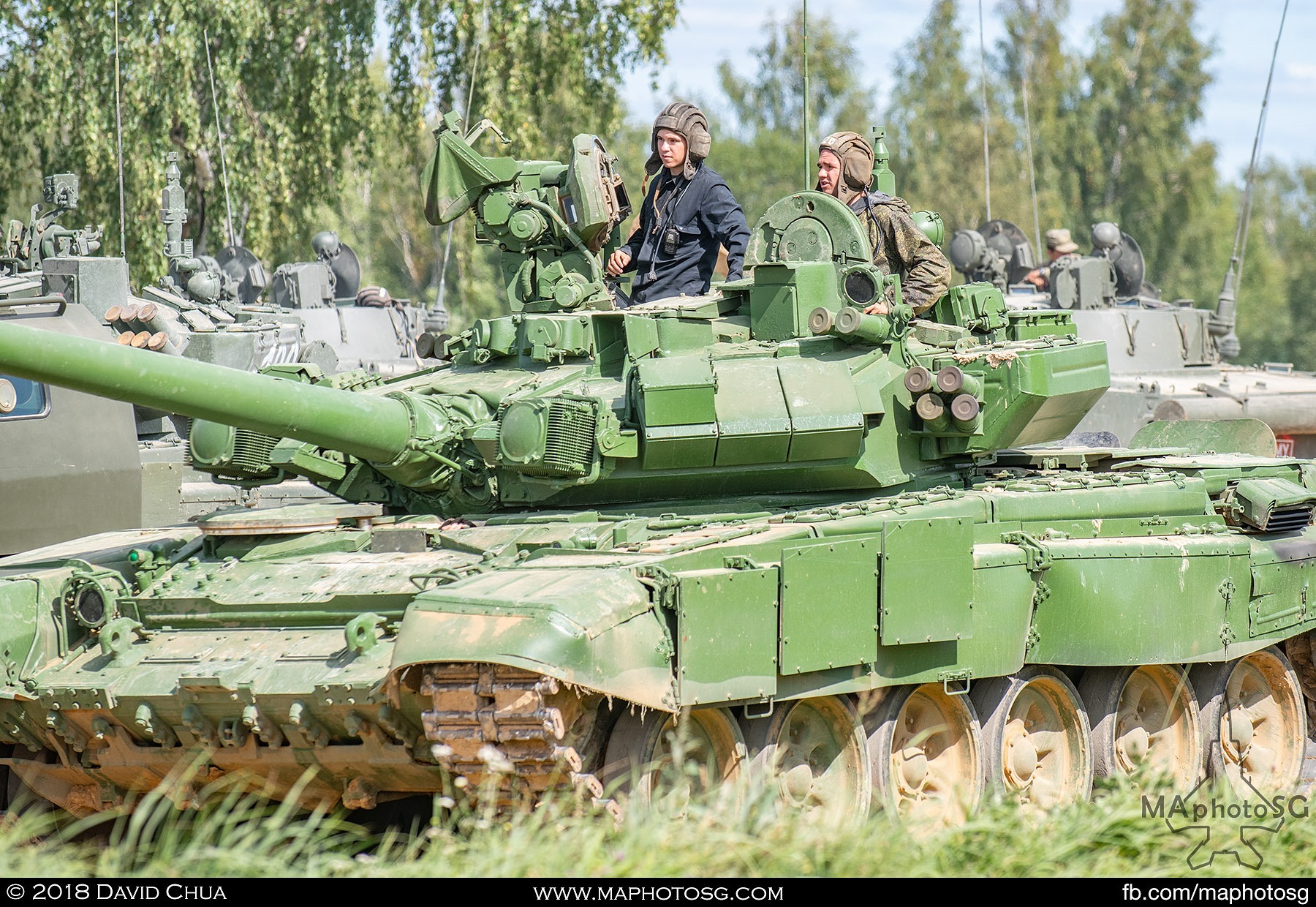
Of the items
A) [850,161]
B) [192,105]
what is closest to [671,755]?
[850,161]

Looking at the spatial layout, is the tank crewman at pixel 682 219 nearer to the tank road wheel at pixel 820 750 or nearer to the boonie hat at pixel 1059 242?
the tank road wheel at pixel 820 750

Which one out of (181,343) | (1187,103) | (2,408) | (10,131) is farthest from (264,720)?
(1187,103)

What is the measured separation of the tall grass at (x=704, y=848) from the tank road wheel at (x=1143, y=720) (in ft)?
7.46

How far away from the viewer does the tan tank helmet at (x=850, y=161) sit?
11430 mm

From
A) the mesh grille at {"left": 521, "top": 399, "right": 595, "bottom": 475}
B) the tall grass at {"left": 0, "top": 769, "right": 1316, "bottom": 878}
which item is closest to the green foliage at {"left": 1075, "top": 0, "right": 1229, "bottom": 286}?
the mesh grille at {"left": 521, "top": 399, "right": 595, "bottom": 475}

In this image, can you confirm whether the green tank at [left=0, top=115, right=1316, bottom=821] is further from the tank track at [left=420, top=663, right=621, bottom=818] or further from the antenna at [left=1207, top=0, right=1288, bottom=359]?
the antenna at [left=1207, top=0, right=1288, bottom=359]

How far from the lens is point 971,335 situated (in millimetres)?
10945

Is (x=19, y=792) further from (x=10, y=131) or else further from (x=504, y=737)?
(x=10, y=131)

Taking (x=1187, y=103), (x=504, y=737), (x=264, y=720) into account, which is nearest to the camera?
(x=504, y=737)

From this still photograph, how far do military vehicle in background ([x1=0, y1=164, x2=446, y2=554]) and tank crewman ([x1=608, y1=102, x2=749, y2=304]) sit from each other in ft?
9.60

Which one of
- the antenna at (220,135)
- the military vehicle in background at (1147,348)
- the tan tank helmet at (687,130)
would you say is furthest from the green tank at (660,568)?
the antenna at (220,135)

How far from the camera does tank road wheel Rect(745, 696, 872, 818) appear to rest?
28.8 feet
